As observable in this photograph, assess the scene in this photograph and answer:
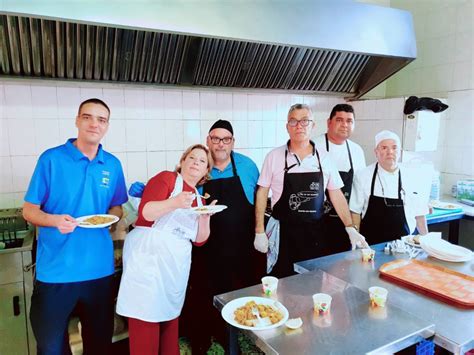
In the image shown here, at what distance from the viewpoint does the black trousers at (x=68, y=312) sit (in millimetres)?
1818

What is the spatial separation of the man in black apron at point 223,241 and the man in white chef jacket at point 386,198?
768 mm

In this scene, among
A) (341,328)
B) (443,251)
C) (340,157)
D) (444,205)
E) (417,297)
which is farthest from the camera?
(444,205)

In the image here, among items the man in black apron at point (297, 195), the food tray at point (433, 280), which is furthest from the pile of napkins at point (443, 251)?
the man in black apron at point (297, 195)

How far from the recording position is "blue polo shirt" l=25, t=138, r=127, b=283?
6.01 ft

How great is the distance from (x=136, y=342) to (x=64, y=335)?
0.38 m

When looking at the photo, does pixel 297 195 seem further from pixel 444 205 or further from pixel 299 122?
pixel 444 205

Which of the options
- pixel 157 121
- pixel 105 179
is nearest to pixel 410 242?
pixel 105 179

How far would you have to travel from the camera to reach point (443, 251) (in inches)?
77.2

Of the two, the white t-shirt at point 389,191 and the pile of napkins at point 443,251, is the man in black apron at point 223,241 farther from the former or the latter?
the pile of napkins at point 443,251

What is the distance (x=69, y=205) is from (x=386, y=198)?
6.54 feet

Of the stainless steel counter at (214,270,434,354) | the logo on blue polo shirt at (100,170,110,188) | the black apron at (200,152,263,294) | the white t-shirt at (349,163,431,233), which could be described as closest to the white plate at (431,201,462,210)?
the white t-shirt at (349,163,431,233)

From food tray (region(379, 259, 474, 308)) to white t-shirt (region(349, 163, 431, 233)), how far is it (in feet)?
1.96

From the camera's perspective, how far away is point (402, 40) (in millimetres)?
3266

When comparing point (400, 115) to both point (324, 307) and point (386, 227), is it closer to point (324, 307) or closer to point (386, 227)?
point (386, 227)
